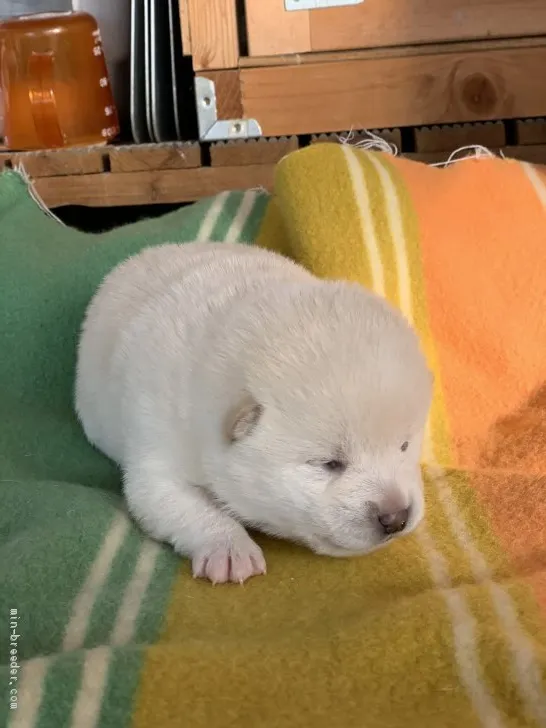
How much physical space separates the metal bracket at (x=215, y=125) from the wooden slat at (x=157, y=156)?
56 millimetres

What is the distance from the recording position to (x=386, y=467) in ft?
3.30

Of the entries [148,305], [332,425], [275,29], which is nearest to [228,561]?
[332,425]

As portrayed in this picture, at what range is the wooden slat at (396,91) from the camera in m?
2.01

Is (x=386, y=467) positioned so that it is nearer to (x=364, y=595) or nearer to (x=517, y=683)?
(x=364, y=595)

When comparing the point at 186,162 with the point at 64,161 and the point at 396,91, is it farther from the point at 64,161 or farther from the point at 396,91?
the point at 396,91

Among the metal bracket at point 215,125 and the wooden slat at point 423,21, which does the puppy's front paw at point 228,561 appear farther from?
the wooden slat at point 423,21

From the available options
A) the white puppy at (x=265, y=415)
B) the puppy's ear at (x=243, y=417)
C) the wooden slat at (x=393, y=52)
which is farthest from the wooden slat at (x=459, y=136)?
the puppy's ear at (x=243, y=417)

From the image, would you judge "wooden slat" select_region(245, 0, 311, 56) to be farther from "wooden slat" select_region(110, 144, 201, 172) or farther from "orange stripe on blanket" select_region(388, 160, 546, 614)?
"orange stripe on blanket" select_region(388, 160, 546, 614)

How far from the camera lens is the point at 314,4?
1.97 meters

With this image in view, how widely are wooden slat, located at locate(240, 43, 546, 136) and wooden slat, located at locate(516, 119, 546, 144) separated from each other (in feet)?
0.13

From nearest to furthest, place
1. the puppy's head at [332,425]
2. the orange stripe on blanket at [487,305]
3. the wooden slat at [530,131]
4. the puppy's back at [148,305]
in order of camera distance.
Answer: the puppy's head at [332,425] → the puppy's back at [148,305] → the orange stripe on blanket at [487,305] → the wooden slat at [530,131]

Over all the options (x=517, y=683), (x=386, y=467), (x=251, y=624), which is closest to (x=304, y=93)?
(x=386, y=467)

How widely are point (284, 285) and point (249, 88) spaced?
1.04 metres

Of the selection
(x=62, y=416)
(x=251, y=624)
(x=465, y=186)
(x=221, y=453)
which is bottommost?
(x=62, y=416)
